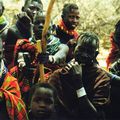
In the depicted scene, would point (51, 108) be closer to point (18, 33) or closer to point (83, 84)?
point (83, 84)

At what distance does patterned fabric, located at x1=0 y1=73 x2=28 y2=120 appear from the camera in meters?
4.80

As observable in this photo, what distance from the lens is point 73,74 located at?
477cm

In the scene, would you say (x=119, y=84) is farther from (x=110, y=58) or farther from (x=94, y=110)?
Answer: (x=110, y=58)

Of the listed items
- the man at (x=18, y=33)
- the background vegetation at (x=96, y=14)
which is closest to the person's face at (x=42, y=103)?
the man at (x=18, y=33)

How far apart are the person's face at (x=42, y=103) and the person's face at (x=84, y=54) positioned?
0.57 meters

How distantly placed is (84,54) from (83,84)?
309mm

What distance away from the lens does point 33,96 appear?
14.6 feet

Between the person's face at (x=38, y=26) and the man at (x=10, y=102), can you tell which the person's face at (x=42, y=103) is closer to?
the man at (x=10, y=102)

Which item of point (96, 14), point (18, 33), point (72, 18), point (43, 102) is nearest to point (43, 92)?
point (43, 102)

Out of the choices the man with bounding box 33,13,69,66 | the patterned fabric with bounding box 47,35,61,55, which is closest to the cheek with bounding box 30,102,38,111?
Answer: the man with bounding box 33,13,69,66

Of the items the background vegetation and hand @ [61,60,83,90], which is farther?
the background vegetation

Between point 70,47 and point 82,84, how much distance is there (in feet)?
3.79

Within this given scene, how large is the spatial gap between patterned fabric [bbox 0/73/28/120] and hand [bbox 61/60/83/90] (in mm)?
510

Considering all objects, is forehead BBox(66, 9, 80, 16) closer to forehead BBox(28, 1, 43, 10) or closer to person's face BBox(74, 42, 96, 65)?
forehead BBox(28, 1, 43, 10)
